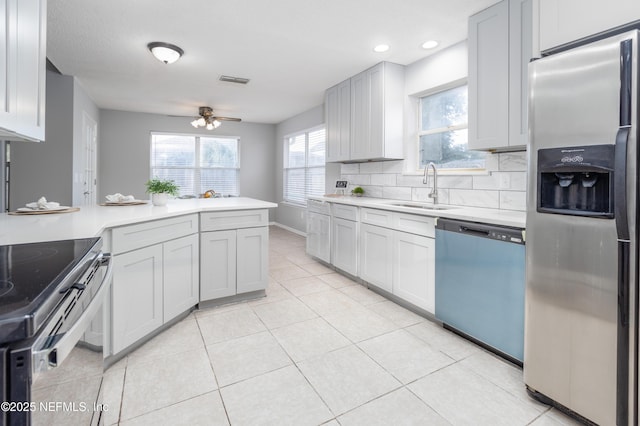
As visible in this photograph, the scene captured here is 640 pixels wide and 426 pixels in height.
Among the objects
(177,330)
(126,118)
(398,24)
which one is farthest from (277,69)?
(126,118)

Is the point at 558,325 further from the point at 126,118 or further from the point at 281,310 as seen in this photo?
the point at 126,118

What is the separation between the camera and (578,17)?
1.61 meters

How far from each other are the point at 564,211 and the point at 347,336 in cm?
162

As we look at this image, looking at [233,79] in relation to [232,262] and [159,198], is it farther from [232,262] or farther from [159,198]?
[232,262]

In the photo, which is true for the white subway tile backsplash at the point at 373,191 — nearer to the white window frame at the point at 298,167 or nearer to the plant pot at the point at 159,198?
the white window frame at the point at 298,167

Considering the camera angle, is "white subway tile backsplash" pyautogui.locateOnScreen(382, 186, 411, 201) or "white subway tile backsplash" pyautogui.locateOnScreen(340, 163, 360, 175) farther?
"white subway tile backsplash" pyautogui.locateOnScreen(340, 163, 360, 175)

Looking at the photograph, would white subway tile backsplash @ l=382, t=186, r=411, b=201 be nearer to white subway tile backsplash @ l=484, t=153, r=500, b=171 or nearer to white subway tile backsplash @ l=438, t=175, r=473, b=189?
white subway tile backsplash @ l=438, t=175, r=473, b=189

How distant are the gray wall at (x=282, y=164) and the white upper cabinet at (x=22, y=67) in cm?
410

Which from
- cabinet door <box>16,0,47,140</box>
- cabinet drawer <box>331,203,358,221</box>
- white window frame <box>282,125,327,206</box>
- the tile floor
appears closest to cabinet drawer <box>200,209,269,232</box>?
the tile floor

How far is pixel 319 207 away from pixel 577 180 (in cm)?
311

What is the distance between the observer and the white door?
484 cm

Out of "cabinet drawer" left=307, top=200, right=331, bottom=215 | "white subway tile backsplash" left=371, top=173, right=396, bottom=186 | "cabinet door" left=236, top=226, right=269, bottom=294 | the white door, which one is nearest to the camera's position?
"cabinet door" left=236, top=226, right=269, bottom=294

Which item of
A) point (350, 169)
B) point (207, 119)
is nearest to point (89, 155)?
point (207, 119)

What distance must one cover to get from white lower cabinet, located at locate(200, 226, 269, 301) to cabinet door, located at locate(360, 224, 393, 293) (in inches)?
42.1
